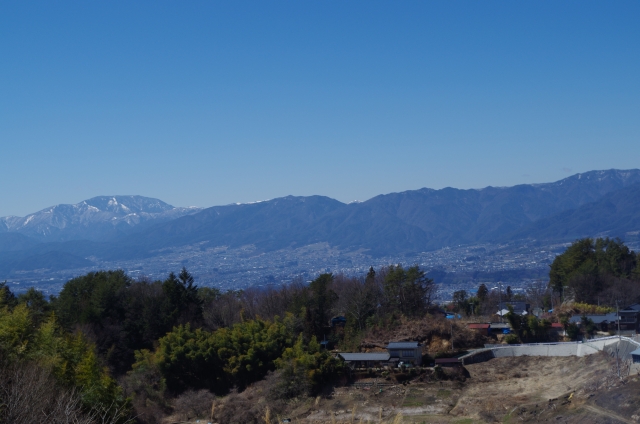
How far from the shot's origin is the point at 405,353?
88.5 feet

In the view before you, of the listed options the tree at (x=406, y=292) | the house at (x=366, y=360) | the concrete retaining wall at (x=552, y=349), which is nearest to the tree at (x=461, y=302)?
the tree at (x=406, y=292)

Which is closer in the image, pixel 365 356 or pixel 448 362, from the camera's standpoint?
pixel 448 362

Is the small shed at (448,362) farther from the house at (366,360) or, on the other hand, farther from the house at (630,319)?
the house at (630,319)

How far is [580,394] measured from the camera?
20.4m

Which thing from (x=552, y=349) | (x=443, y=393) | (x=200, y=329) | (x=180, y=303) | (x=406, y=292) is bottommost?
(x=443, y=393)

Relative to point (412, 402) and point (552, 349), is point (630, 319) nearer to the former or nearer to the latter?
point (552, 349)

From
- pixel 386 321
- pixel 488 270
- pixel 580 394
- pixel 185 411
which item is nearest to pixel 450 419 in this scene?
pixel 580 394

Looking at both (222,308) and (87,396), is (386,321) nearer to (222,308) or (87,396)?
(222,308)

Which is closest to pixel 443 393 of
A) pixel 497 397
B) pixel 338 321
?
pixel 497 397

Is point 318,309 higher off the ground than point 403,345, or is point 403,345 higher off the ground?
point 318,309

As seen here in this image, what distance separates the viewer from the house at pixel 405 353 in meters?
26.8

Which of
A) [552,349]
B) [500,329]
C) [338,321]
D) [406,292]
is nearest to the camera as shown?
[552,349]

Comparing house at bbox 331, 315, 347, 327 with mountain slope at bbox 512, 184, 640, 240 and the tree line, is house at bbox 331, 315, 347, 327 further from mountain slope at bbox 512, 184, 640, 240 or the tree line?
mountain slope at bbox 512, 184, 640, 240

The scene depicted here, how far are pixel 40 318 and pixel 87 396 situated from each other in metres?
12.7
